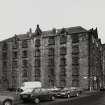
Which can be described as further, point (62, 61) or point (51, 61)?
point (51, 61)

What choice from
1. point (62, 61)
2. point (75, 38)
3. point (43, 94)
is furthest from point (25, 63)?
point (43, 94)

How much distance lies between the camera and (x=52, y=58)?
57.6 metres

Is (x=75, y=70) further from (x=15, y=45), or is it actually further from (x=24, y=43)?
(x=15, y=45)

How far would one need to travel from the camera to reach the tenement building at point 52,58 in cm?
5419

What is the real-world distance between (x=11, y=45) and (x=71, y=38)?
60.2 feet

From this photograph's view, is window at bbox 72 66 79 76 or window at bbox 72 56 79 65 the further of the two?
window at bbox 72 56 79 65

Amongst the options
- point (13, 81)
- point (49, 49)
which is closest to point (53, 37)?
point (49, 49)

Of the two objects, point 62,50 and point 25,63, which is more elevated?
point 62,50

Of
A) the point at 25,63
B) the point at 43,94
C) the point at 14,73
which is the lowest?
the point at 43,94

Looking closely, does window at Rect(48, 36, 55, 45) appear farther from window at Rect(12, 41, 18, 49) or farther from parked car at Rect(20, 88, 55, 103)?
parked car at Rect(20, 88, 55, 103)

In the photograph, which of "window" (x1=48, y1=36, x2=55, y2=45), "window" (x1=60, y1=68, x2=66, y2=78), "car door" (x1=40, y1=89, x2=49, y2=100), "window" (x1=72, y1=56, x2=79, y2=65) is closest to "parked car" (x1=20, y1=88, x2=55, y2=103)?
"car door" (x1=40, y1=89, x2=49, y2=100)

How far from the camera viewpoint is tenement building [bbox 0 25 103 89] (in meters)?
54.2

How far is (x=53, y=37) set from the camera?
58031mm

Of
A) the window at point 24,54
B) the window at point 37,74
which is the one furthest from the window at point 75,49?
the window at point 24,54
